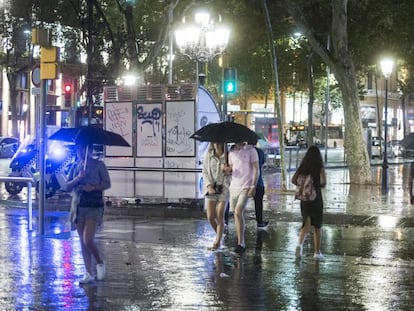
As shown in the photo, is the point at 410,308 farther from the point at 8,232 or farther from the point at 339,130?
the point at 339,130

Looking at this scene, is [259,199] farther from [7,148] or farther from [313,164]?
[7,148]

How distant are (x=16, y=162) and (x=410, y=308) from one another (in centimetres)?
1448

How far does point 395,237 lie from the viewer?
1258 centimetres

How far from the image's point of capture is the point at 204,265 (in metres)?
9.62

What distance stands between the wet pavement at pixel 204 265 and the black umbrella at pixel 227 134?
1712mm

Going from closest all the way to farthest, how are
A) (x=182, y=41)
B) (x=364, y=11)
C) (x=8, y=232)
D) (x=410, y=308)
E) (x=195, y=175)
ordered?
(x=410, y=308) → (x=8, y=232) → (x=195, y=175) → (x=182, y=41) → (x=364, y=11)

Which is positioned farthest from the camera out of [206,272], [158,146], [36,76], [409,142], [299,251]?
[158,146]

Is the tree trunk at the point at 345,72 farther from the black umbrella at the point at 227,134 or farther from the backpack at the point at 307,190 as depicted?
the backpack at the point at 307,190

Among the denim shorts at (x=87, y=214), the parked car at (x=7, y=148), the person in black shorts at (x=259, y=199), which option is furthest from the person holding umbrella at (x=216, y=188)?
the parked car at (x=7, y=148)

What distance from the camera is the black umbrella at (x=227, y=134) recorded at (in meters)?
10.7

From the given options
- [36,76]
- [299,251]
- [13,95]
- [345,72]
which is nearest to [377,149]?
[13,95]

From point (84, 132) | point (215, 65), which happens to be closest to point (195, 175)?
point (84, 132)

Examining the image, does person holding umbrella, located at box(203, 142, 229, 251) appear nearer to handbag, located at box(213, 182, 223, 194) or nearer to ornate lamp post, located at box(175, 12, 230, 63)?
handbag, located at box(213, 182, 223, 194)

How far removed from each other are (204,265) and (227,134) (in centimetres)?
216
